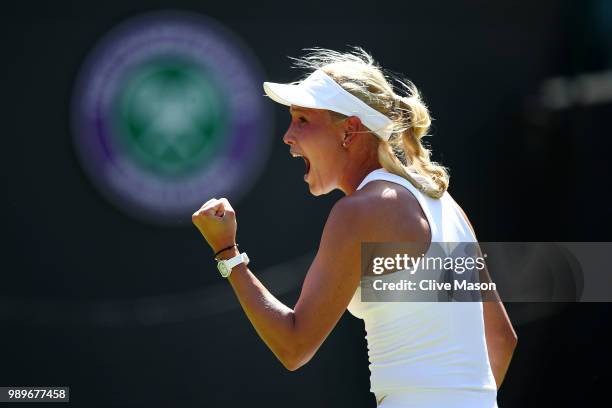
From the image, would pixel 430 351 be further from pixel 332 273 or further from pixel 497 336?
pixel 497 336

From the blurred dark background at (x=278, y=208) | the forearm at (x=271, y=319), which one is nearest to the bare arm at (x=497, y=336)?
the forearm at (x=271, y=319)

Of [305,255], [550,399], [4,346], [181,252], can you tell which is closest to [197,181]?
[181,252]

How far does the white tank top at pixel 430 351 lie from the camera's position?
171 cm

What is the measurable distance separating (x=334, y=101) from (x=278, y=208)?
1409mm

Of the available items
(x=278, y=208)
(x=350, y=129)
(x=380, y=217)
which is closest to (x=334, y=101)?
(x=350, y=129)

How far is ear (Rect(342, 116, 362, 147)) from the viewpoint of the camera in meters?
A: 1.96

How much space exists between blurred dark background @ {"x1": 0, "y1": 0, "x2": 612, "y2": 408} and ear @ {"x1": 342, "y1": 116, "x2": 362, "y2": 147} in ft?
4.47

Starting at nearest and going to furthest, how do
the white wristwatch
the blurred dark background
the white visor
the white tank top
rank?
the white tank top → the white wristwatch → the white visor → the blurred dark background

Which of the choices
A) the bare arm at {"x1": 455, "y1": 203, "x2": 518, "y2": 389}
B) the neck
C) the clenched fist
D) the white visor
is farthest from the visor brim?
the bare arm at {"x1": 455, "y1": 203, "x2": 518, "y2": 389}

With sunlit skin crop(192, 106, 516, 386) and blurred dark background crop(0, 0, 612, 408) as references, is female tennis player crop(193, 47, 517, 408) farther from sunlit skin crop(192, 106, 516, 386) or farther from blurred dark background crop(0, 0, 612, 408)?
blurred dark background crop(0, 0, 612, 408)

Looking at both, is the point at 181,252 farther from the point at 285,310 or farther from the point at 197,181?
the point at 285,310

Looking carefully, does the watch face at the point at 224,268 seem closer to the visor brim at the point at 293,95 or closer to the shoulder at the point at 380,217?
the shoulder at the point at 380,217

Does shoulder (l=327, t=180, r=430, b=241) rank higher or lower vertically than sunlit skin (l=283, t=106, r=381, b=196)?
lower

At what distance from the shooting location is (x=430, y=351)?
1.72m
